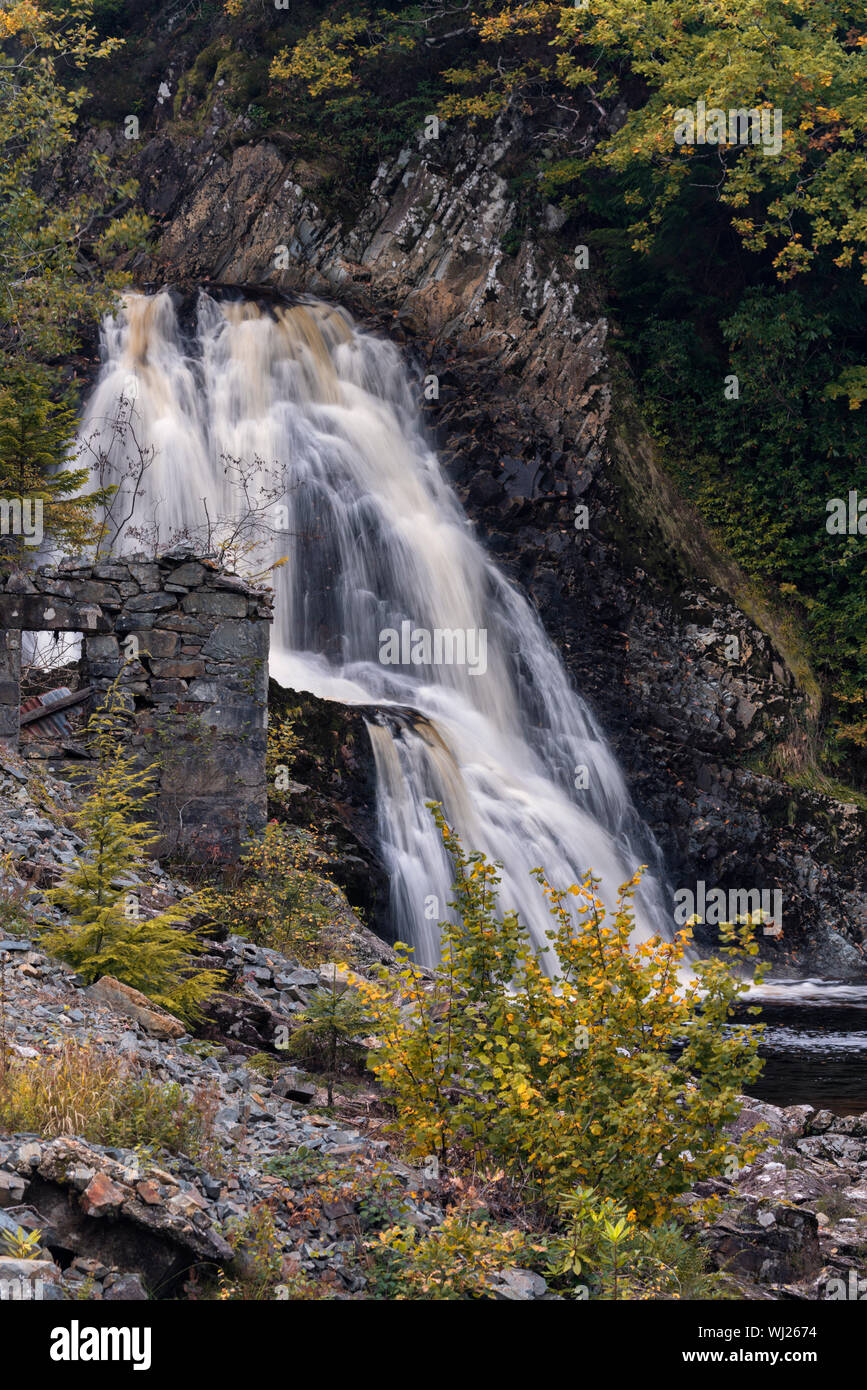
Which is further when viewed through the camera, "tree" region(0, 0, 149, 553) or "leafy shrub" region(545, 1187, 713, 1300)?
"tree" region(0, 0, 149, 553)

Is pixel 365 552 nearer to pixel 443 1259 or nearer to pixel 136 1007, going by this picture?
pixel 136 1007

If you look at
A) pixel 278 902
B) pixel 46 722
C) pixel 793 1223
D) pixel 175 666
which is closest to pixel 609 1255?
pixel 793 1223

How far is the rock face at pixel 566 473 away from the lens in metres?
19.3

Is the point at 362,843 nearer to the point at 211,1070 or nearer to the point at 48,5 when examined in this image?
the point at 211,1070

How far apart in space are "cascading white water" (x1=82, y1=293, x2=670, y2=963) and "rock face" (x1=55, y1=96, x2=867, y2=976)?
3.07ft

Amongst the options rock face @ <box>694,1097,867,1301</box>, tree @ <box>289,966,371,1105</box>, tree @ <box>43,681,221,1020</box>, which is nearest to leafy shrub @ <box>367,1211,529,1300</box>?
rock face @ <box>694,1097,867,1301</box>

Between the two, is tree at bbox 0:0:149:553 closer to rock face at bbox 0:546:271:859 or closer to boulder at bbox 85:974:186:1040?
rock face at bbox 0:546:271:859

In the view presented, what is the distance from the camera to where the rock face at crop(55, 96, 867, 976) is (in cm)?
1934

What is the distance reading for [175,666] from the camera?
432 inches

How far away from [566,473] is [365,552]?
4933 mm

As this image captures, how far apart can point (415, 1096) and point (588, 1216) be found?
3.52 feet

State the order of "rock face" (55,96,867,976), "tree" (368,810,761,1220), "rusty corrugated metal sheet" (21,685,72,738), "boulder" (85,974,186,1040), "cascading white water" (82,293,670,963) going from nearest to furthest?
1. "tree" (368,810,761,1220)
2. "boulder" (85,974,186,1040)
3. "rusty corrugated metal sheet" (21,685,72,738)
4. "cascading white water" (82,293,670,963)
5. "rock face" (55,96,867,976)

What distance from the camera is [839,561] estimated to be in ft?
67.6
